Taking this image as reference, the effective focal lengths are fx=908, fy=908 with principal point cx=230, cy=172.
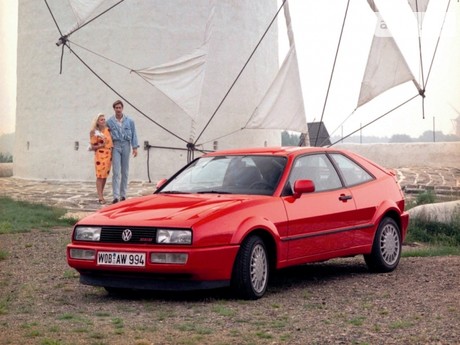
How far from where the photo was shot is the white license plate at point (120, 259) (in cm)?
689

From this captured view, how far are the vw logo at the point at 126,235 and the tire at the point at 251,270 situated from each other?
84 cm

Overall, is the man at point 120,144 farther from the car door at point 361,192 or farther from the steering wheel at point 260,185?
the steering wheel at point 260,185

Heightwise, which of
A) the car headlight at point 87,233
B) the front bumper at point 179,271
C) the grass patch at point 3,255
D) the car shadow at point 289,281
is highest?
the car headlight at point 87,233

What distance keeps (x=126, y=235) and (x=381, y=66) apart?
380 inches

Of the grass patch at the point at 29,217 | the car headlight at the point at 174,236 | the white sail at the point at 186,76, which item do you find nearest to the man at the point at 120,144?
the grass patch at the point at 29,217

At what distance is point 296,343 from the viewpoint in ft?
17.5

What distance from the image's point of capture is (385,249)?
8812 mm

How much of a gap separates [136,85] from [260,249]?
43.9ft

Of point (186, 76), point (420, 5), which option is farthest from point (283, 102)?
point (420, 5)

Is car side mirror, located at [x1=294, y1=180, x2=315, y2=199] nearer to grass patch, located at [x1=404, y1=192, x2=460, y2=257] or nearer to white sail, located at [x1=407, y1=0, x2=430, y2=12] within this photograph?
grass patch, located at [x1=404, y1=192, x2=460, y2=257]

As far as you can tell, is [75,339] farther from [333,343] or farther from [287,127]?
[287,127]

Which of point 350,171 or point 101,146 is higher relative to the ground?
point 101,146

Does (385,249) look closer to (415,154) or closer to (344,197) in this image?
(344,197)

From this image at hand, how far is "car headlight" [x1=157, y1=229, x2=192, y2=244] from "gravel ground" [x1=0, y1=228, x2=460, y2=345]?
1.59 feet
